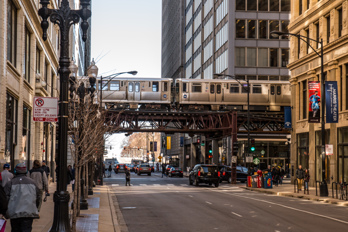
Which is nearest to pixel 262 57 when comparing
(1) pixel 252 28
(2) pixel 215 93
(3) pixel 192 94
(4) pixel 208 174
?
(1) pixel 252 28

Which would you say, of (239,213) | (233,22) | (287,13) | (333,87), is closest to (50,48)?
(333,87)

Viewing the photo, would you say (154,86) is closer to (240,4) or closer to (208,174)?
(208,174)

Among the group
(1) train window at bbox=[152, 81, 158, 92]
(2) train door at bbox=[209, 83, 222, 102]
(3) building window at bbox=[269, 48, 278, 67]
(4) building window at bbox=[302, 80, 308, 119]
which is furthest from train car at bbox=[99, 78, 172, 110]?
(3) building window at bbox=[269, 48, 278, 67]

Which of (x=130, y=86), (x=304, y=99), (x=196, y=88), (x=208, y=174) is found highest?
(x=130, y=86)

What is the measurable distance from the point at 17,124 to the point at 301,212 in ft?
45.5

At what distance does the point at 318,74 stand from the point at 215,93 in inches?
724

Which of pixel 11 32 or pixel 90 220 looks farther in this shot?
pixel 11 32

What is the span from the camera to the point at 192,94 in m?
58.5

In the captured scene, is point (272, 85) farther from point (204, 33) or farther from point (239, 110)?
point (204, 33)

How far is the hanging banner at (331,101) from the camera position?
118ft

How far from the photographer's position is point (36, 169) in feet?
57.2

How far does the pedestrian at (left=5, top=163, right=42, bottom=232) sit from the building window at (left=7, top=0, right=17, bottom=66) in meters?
A: 15.2

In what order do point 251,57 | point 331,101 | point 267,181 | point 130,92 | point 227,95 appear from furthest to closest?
1. point 251,57
2. point 227,95
3. point 130,92
4. point 267,181
5. point 331,101

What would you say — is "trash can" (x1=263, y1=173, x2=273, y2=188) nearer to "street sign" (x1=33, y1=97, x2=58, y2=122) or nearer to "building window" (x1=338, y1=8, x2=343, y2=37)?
"building window" (x1=338, y1=8, x2=343, y2=37)
